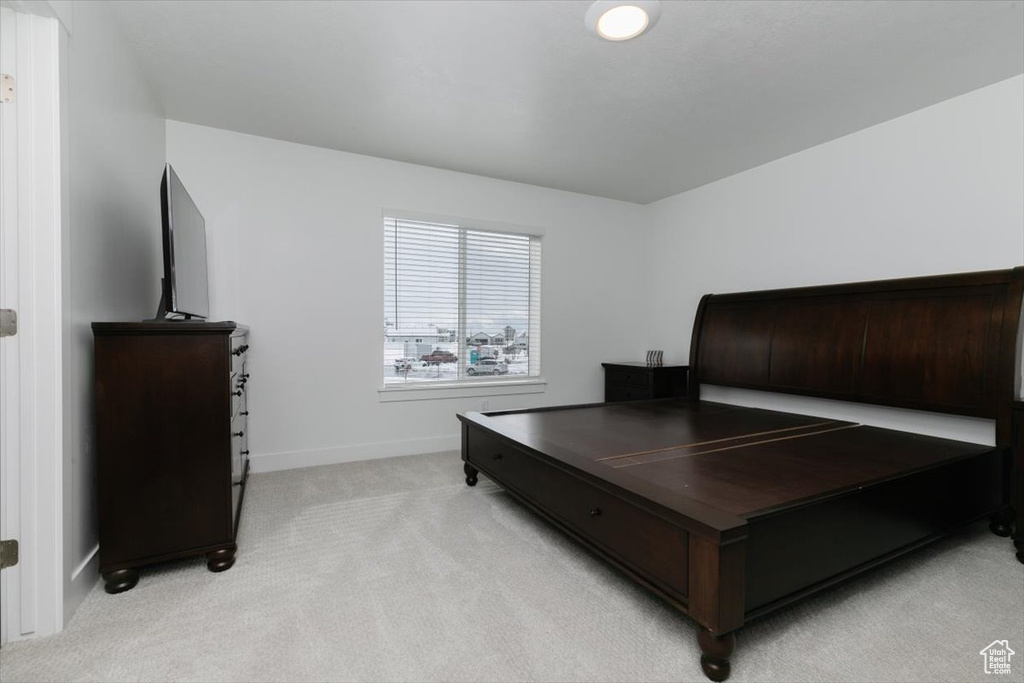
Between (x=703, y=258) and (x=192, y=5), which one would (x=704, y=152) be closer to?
(x=703, y=258)

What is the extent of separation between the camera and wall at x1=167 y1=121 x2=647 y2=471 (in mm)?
3244

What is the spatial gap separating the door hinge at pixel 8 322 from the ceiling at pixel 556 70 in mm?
1434

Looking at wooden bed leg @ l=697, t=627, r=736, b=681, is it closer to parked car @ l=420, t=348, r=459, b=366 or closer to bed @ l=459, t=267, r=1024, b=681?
bed @ l=459, t=267, r=1024, b=681

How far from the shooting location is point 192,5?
200cm

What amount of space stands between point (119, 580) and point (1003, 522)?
401cm

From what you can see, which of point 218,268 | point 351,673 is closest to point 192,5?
point 218,268

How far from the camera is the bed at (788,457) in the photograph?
1454 mm

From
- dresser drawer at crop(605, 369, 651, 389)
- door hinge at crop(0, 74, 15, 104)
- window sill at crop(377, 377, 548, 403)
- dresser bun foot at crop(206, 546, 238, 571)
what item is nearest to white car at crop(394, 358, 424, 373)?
window sill at crop(377, 377, 548, 403)

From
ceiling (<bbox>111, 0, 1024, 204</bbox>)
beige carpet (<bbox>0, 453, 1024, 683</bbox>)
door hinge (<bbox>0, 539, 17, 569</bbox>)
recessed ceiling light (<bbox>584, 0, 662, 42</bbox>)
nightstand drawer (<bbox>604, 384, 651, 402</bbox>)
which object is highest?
ceiling (<bbox>111, 0, 1024, 204</bbox>)

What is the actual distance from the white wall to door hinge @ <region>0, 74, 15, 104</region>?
0.12 meters

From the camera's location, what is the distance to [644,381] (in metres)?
4.21

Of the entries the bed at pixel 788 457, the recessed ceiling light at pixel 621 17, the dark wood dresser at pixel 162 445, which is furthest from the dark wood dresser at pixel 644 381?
the dark wood dresser at pixel 162 445

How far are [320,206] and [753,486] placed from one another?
3.35 metres

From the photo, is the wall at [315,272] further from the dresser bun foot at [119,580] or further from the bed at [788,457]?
the dresser bun foot at [119,580]
